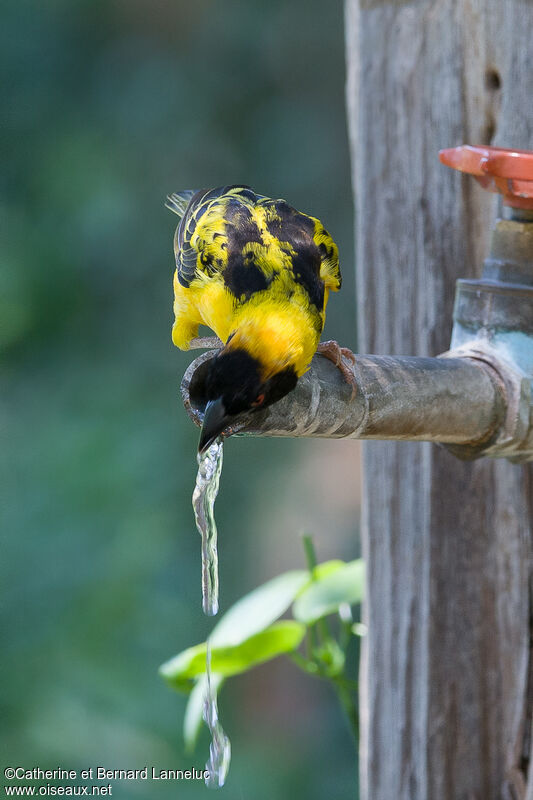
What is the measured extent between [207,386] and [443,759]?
33.4 inches

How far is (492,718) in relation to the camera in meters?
1.70

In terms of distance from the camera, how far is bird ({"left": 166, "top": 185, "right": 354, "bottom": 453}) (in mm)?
1305

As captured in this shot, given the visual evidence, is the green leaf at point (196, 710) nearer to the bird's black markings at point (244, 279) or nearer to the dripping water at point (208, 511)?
the dripping water at point (208, 511)

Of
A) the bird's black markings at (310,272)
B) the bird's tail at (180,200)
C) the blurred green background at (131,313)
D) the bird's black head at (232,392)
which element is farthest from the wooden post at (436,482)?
the blurred green background at (131,313)

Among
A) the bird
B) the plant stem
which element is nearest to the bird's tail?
the bird

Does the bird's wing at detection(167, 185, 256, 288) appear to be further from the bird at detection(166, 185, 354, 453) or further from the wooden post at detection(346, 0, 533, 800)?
the wooden post at detection(346, 0, 533, 800)

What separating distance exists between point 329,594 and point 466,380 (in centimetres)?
75

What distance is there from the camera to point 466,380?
1415 mm

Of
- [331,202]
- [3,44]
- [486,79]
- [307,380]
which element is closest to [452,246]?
[486,79]

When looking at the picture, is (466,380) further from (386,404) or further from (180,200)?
(180,200)

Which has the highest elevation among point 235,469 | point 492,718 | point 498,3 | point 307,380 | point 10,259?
point 498,3

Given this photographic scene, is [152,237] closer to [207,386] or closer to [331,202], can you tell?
[331,202]

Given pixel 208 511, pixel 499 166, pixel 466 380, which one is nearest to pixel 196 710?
pixel 208 511

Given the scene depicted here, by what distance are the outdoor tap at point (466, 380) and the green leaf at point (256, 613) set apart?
0.62m
